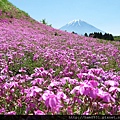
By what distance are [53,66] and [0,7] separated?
31872 mm

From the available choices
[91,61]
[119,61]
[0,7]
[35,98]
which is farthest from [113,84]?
[0,7]

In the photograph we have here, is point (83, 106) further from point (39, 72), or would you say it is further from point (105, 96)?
point (39, 72)

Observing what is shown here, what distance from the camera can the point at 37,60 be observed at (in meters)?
10.2

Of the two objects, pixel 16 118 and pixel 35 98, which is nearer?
pixel 35 98

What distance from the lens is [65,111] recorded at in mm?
3502

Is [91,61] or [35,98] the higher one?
[91,61]

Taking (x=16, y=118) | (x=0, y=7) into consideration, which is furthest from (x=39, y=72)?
(x=0, y=7)

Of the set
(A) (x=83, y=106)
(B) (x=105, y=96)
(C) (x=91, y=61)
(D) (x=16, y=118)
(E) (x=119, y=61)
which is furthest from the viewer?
(E) (x=119, y=61)

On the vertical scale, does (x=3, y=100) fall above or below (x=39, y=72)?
below

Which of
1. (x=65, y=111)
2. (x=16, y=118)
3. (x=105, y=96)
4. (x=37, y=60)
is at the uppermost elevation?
(x=37, y=60)

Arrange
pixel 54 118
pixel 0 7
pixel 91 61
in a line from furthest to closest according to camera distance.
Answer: pixel 0 7 < pixel 91 61 < pixel 54 118

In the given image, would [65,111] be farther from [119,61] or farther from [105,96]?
[119,61]

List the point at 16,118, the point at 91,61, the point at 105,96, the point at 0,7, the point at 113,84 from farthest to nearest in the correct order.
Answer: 1. the point at 0,7
2. the point at 91,61
3. the point at 16,118
4. the point at 113,84
5. the point at 105,96

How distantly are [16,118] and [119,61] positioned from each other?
8171 millimetres
